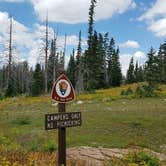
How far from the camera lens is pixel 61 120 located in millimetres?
7742

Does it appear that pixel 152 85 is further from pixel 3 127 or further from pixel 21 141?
pixel 21 141

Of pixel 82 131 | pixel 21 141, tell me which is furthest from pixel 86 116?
pixel 21 141

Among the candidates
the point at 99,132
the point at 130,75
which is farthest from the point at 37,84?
the point at 99,132

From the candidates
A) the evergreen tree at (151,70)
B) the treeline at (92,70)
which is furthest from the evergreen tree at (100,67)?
the evergreen tree at (151,70)

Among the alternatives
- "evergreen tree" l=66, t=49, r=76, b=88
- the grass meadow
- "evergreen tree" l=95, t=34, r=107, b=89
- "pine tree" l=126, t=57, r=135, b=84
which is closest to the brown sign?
the grass meadow

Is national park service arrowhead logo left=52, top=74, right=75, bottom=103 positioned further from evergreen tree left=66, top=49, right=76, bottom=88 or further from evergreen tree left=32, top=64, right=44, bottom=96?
evergreen tree left=66, top=49, right=76, bottom=88

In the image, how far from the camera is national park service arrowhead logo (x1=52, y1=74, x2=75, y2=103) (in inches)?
308

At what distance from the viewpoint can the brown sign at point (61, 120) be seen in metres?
7.54

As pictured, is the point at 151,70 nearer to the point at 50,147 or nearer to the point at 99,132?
the point at 99,132

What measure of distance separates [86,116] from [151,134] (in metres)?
5.57

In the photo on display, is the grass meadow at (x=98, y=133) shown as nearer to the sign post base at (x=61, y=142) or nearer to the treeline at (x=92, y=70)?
the sign post base at (x=61, y=142)

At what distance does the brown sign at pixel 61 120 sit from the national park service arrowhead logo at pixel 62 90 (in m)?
0.31

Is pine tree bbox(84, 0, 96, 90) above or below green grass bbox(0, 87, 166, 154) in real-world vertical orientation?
above

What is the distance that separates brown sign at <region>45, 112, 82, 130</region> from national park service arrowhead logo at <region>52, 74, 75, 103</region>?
0.31 m
